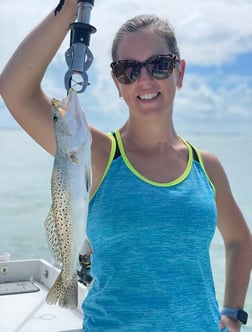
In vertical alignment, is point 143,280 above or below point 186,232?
below

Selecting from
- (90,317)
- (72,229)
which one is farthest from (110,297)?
(72,229)

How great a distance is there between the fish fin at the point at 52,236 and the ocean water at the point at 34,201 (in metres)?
0.63

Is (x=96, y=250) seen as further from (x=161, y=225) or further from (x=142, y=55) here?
(x=142, y=55)

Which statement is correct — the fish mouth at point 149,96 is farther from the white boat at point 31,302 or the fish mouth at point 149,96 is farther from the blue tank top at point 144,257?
the white boat at point 31,302

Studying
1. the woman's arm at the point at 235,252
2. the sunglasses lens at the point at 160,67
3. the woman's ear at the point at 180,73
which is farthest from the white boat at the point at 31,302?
the sunglasses lens at the point at 160,67

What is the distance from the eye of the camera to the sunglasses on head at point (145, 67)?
1.88 meters

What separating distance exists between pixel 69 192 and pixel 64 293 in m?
0.33

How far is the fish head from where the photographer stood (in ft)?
4.90

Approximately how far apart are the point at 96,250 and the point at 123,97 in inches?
22.7

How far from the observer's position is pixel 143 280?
1.76 m

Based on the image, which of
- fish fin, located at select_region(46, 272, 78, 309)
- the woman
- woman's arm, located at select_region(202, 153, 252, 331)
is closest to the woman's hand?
woman's arm, located at select_region(202, 153, 252, 331)

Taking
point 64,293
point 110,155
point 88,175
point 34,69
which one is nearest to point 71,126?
point 88,175

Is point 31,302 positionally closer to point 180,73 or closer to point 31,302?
point 31,302

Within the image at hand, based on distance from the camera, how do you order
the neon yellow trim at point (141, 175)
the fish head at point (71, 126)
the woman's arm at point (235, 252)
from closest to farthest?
1. the fish head at point (71, 126)
2. the neon yellow trim at point (141, 175)
3. the woman's arm at point (235, 252)
